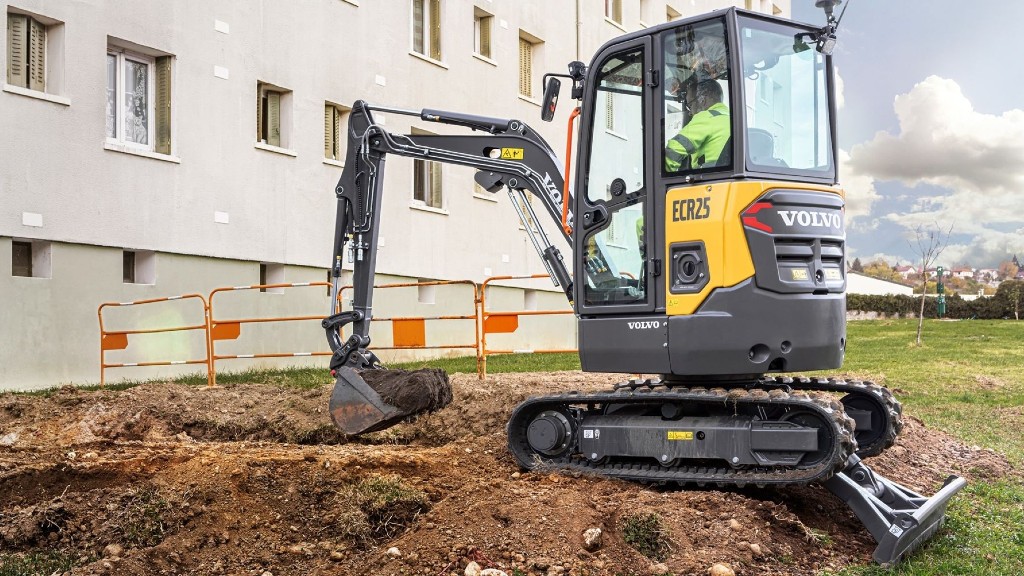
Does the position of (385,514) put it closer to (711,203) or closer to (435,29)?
(711,203)

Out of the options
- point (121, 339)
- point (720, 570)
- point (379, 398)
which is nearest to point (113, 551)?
point (379, 398)

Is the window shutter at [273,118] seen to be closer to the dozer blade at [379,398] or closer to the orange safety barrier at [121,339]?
the orange safety barrier at [121,339]

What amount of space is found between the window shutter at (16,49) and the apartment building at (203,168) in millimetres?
23

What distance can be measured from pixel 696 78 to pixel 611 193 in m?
1.08

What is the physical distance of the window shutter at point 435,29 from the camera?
72.0 feet

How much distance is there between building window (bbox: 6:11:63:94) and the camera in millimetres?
14148

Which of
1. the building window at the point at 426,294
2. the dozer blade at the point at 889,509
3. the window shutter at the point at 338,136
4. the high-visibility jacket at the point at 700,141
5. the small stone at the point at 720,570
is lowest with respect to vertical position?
the small stone at the point at 720,570

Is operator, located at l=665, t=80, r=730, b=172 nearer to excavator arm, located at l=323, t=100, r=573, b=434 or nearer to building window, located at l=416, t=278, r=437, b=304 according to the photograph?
excavator arm, located at l=323, t=100, r=573, b=434

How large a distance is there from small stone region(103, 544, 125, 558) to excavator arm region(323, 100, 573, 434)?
2.43 meters

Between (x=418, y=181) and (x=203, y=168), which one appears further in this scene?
(x=418, y=181)

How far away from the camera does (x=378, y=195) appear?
9117mm

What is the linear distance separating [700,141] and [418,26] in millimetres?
15331

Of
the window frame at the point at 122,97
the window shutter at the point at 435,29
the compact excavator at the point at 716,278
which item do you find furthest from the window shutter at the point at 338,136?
the compact excavator at the point at 716,278

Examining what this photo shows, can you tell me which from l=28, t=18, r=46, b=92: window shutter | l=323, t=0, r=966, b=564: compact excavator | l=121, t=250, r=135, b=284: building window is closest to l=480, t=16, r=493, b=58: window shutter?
l=121, t=250, r=135, b=284: building window
